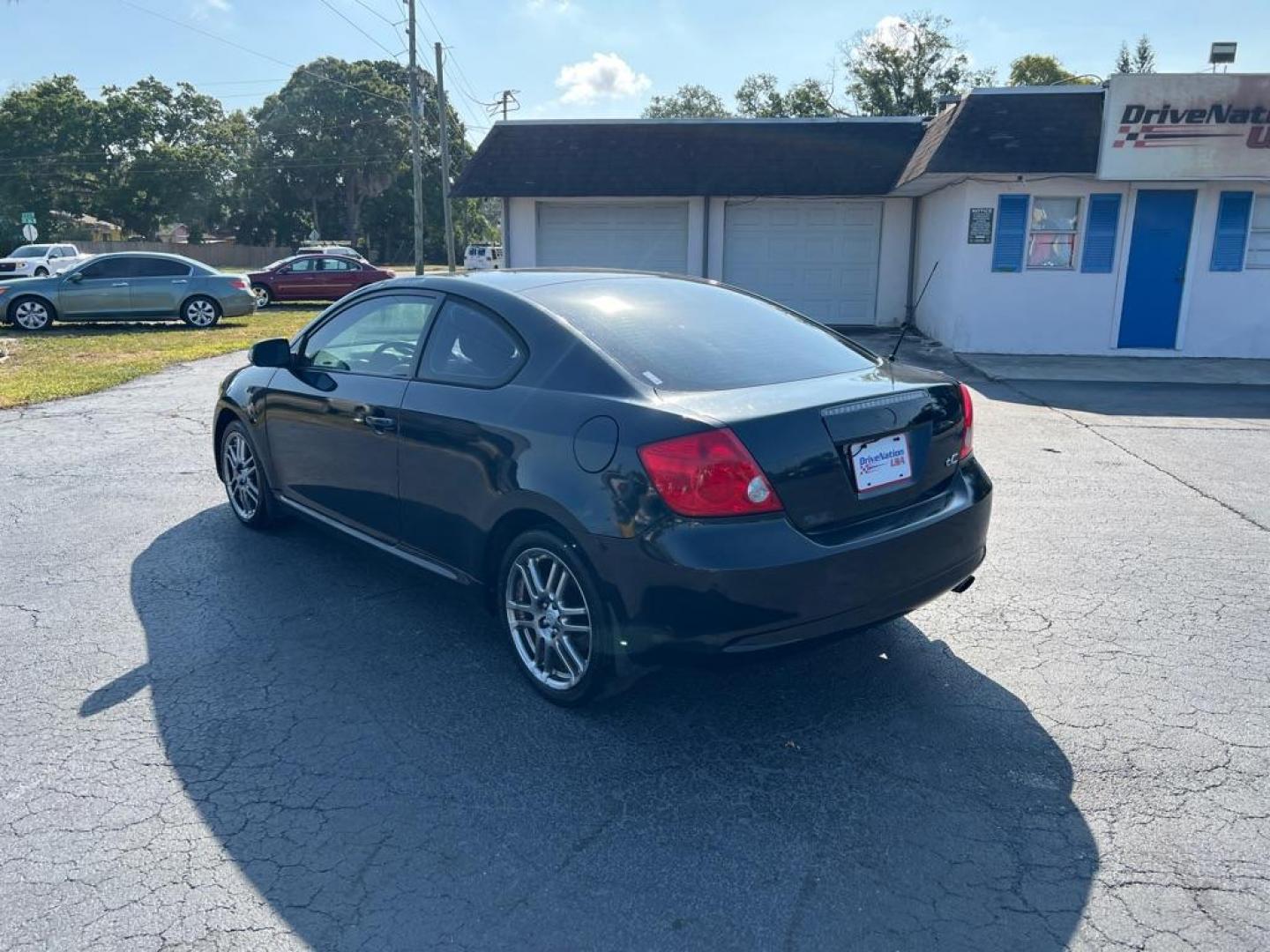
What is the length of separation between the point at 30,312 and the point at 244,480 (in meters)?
15.4

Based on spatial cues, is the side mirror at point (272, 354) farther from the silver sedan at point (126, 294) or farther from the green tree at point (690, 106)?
the green tree at point (690, 106)

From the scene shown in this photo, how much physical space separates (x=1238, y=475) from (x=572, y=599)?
632 centimetres

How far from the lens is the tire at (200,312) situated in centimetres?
1862

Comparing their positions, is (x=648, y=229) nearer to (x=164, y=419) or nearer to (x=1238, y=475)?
(x=164, y=419)

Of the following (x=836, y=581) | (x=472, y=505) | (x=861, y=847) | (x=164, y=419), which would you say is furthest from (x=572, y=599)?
(x=164, y=419)

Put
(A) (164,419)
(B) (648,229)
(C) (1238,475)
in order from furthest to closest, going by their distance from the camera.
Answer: (B) (648,229) → (A) (164,419) → (C) (1238,475)

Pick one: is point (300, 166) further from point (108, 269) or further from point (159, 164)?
point (108, 269)

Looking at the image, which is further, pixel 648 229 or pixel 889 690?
pixel 648 229

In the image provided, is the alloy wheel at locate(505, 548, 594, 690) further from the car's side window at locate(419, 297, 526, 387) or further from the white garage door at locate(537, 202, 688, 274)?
the white garage door at locate(537, 202, 688, 274)

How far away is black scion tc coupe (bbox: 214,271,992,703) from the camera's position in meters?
3.04

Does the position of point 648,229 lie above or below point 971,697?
above

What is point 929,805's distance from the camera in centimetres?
297

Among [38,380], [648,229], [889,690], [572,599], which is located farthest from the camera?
[648,229]

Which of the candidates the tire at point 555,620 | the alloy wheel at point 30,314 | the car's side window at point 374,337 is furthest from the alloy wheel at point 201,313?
the tire at point 555,620
